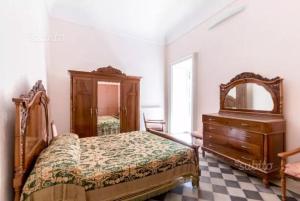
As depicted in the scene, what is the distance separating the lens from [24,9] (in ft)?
6.21

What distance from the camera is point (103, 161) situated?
75.4 inches

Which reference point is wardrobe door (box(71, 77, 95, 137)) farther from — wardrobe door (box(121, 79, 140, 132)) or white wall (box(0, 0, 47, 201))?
white wall (box(0, 0, 47, 201))

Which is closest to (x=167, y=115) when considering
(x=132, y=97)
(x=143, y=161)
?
(x=132, y=97)

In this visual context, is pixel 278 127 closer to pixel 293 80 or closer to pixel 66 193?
pixel 293 80

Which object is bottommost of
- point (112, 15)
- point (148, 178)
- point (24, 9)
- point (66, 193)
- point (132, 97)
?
point (148, 178)

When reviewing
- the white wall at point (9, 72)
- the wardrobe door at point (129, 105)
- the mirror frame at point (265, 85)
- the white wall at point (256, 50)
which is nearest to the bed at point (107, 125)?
the wardrobe door at point (129, 105)

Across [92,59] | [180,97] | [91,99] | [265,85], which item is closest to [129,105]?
[91,99]

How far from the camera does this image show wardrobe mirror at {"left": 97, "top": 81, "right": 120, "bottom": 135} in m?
3.94

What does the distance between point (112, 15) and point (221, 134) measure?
12.0ft

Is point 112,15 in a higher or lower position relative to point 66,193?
higher

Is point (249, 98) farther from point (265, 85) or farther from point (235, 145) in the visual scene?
point (235, 145)

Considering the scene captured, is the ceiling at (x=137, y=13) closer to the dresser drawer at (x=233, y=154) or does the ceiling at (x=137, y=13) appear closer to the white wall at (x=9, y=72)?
the white wall at (x=9, y=72)

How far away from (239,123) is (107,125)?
2787 millimetres

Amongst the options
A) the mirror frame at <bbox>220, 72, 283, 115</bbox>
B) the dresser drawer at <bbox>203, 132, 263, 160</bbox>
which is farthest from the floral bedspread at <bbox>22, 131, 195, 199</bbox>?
the mirror frame at <bbox>220, 72, 283, 115</bbox>
